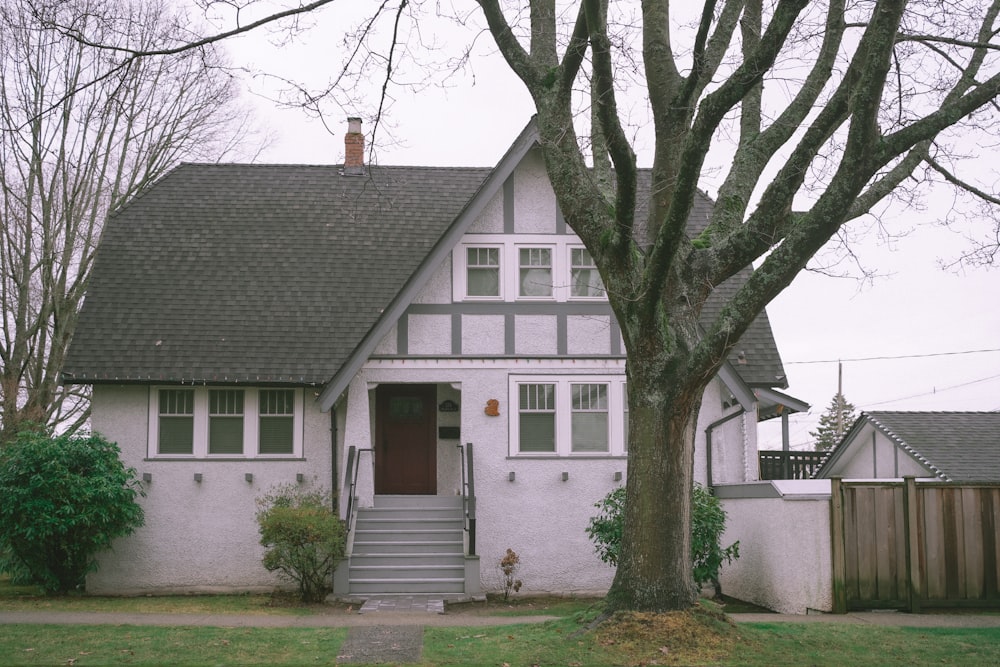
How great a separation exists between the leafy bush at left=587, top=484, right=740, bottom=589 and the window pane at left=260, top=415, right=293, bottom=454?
19.3ft

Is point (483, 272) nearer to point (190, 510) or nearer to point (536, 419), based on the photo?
point (536, 419)

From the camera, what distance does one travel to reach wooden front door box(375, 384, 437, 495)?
773 inches

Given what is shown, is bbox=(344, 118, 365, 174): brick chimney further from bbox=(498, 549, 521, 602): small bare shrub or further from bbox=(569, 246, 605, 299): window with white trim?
bbox=(498, 549, 521, 602): small bare shrub

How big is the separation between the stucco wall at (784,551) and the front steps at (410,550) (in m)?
4.28

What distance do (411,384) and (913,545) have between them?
30.3 feet

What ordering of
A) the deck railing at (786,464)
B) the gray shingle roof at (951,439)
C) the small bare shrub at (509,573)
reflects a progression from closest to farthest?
1. the small bare shrub at (509,573)
2. the gray shingle roof at (951,439)
3. the deck railing at (786,464)

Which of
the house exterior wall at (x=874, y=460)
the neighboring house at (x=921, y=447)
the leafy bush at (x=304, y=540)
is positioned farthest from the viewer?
the house exterior wall at (x=874, y=460)

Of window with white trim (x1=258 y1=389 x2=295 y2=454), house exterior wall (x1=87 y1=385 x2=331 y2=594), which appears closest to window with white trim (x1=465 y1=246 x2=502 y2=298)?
house exterior wall (x1=87 y1=385 x2=331 y2=594)

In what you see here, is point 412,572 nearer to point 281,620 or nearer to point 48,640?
point 281,620

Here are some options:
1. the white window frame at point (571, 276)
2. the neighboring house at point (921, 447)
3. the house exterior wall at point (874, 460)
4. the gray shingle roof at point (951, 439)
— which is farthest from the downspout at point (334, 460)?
the house exterior wall at point (874, 460)

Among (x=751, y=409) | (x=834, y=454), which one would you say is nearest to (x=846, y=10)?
(x=751, y=409)

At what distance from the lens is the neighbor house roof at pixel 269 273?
59.5 feet

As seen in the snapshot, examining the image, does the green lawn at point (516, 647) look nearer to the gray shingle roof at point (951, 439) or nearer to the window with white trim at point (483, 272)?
the window with white trim at point (483, 272)

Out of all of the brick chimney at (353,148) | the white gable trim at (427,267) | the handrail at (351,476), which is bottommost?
the handrail at (351,476)
